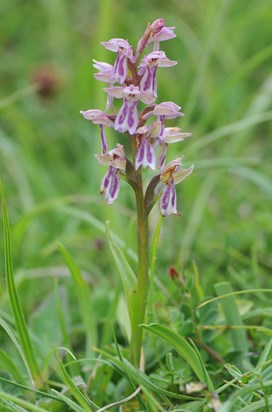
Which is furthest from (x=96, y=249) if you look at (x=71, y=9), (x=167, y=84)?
(x=71, y=9)

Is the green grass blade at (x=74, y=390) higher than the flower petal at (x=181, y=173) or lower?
lower

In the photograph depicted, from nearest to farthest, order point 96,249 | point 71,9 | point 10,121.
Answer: point 96,249
point 10,121
point 71,9

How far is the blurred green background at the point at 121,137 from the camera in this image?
9.53ft

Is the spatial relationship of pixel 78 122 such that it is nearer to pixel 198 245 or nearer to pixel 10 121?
pixel 10 121

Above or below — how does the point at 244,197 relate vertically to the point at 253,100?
below

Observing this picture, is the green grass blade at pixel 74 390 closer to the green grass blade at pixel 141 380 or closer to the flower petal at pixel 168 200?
the green grass blade at pixel 141 380

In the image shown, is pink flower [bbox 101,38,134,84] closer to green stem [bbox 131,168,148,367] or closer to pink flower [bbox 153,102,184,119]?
pink flower [bbox 153,102,184,119]

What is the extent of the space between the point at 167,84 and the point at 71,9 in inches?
63.6

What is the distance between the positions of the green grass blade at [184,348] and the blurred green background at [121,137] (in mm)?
546

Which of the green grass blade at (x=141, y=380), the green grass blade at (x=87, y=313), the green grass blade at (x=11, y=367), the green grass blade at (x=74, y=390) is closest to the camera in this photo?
the green grass blade at (x=74, y=390)

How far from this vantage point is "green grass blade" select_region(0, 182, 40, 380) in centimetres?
180

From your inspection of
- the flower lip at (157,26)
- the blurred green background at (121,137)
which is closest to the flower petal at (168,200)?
the flower lip at (157,26)

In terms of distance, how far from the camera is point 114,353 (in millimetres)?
2043

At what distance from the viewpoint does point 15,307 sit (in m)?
1.86
